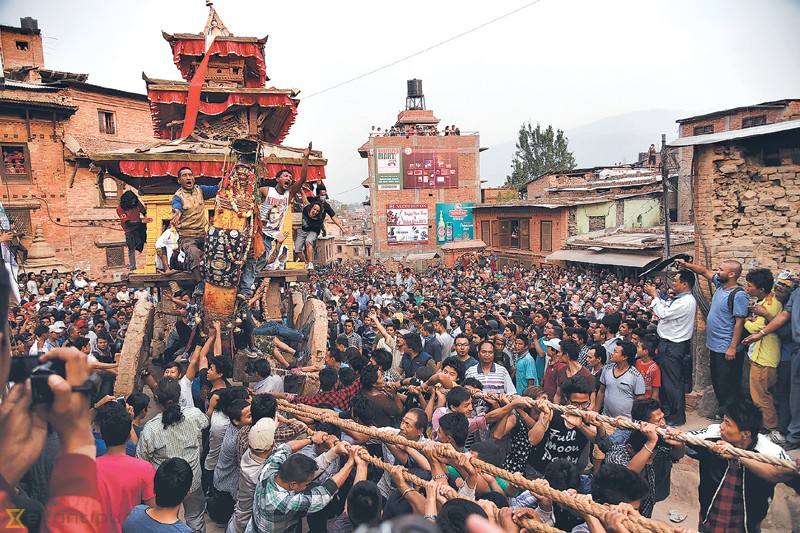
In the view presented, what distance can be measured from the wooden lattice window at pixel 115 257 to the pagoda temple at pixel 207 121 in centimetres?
1712

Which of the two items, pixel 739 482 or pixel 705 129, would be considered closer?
pixel 739 482

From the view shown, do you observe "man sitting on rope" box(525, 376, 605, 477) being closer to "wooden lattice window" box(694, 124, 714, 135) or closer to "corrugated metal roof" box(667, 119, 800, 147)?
"corrugated metal roof" box(667, 119, 800, 147)

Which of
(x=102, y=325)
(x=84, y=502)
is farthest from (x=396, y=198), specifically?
(x=84, y=502)

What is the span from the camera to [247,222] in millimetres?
6375

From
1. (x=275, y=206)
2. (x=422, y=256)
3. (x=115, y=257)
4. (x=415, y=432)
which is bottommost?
(x=422, y=256)

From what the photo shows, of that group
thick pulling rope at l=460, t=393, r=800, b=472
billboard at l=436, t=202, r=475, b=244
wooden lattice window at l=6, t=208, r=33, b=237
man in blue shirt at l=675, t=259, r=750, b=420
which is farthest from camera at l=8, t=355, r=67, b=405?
billboard at l=436, t=202, r=475, b=244

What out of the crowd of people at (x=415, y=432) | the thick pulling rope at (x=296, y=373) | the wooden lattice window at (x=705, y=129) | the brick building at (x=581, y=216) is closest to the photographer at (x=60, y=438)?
the crowd of people at (x=415, y=432)

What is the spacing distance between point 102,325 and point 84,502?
10.7 m

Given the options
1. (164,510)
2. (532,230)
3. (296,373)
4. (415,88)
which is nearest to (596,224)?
(532,230)

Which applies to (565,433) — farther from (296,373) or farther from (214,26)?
(214,26)

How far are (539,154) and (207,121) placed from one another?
46.2 m

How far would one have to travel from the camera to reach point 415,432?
431 cm

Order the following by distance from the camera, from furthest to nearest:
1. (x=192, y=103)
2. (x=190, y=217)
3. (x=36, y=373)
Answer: (x=192, y=103), (x=190, y=217), (x=36, y=373)

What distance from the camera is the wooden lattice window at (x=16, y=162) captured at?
25.3m
